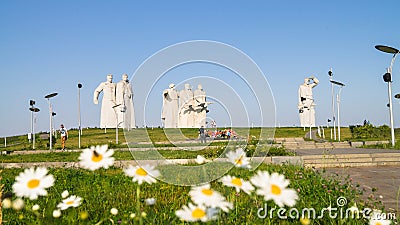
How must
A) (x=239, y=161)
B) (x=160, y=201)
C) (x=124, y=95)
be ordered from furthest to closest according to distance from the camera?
(x=124, y=95)
(x=160, y=201)
(x=239, y=161)

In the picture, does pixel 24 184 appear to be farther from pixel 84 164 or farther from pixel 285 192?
pixel 285 192

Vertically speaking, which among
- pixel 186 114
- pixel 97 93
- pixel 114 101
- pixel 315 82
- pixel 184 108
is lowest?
pixel 186 114

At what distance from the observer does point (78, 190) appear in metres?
5.80

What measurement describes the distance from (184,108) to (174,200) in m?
27.5

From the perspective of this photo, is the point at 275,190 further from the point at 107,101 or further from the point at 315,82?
the point at 315,82

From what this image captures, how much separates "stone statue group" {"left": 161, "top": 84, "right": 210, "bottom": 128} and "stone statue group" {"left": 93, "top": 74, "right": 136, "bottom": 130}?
117 inches

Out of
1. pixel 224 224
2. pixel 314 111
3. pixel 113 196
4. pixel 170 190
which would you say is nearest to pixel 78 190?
pixel 113 196

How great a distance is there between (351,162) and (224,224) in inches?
398

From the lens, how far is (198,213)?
4.43ft

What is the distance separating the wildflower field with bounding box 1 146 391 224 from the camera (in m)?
1.37

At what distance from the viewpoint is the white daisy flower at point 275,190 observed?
125 cm

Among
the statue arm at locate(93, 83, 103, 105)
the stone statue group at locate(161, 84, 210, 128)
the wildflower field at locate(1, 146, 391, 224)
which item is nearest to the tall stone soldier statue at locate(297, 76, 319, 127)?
the stone statue group at locate(161, 84, 210, 128)

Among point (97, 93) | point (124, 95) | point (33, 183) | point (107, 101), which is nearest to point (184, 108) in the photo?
point (124, 95)

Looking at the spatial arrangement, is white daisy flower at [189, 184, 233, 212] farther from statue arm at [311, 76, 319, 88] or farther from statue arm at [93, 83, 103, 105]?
statue arm at [311, 76, 319, 88]
